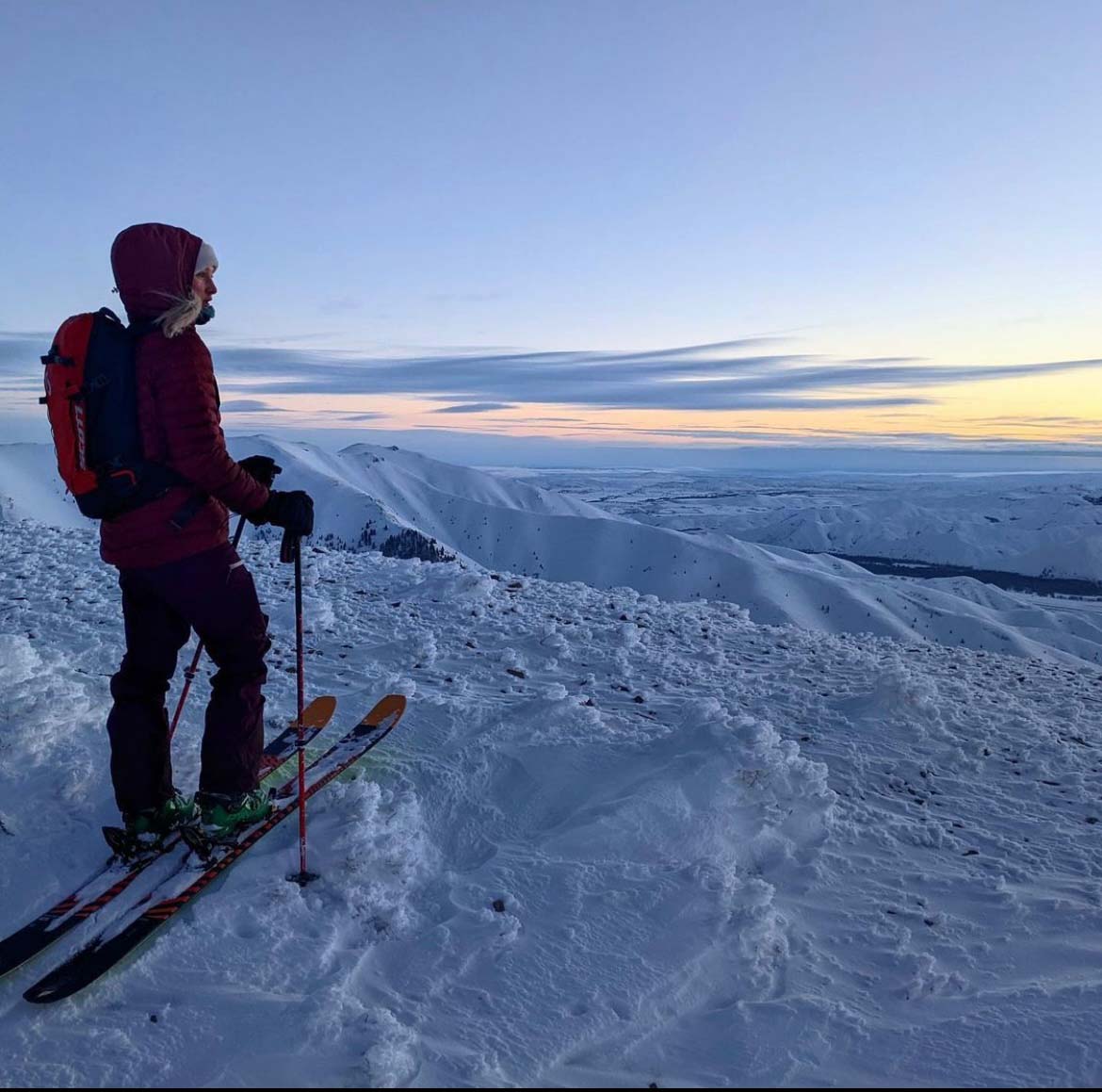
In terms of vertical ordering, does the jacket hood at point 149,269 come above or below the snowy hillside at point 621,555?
above

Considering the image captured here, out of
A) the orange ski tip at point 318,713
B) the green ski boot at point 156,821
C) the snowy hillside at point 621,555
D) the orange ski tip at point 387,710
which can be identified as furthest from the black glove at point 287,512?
the snowy hillside at point 621,555

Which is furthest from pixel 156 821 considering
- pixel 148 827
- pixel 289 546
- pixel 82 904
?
pixel 289 546

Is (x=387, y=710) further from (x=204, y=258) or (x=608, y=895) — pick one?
(x=204, y=258)

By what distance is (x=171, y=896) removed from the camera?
4.00 m

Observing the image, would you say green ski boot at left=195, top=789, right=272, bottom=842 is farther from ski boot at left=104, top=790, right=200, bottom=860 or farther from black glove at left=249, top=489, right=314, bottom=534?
black glove at left=249, top=489, right=314, bottom=534

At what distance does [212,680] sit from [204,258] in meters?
2.44

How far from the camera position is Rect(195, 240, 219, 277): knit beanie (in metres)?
4.16

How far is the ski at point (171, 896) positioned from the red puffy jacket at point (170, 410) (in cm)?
177

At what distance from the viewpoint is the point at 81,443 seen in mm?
3955

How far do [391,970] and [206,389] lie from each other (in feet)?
10.4

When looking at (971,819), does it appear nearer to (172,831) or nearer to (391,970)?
(391,970)

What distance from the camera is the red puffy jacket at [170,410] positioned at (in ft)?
13.0

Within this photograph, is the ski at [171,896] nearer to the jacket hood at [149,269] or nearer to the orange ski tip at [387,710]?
the orange ski tip at [387,710]

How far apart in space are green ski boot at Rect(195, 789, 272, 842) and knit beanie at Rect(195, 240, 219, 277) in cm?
309
